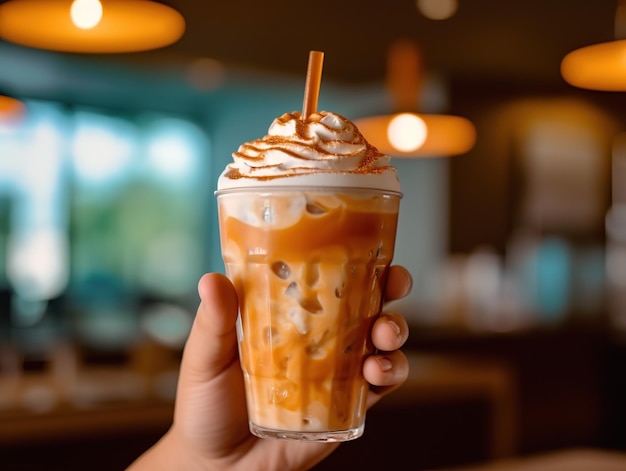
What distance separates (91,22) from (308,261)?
1629 millimetres

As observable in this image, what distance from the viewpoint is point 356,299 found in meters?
1.08

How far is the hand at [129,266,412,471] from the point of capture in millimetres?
1102

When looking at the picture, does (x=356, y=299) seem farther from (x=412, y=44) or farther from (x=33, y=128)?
(x=33, y=128)

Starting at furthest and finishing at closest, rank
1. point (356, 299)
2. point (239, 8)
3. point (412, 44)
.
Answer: point (412, 44), point (239, 8), point (356, 299)

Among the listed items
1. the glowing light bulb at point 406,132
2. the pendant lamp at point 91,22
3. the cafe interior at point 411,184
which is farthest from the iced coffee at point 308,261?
the glowing light bulb at point 406,132

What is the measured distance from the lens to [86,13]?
7.86 ft

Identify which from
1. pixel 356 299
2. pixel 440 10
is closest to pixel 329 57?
pixel 440 10

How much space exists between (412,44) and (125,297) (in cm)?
380

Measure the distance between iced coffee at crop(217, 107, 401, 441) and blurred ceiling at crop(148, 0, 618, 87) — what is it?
13.4ft

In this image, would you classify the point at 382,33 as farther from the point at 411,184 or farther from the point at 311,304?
the point at 311,304

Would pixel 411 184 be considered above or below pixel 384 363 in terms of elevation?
above

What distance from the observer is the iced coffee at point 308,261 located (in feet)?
3.43

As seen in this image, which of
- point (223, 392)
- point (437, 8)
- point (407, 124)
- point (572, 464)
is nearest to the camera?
point (223, 392)

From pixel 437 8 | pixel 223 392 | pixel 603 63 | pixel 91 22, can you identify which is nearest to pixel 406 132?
pixel 437 8
